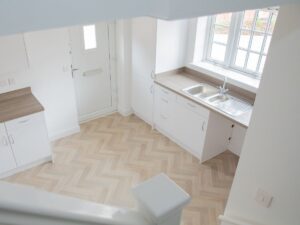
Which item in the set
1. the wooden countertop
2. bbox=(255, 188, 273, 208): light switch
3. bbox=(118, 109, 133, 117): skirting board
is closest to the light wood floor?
bbox=(118, 109, 133, 117): skirting board

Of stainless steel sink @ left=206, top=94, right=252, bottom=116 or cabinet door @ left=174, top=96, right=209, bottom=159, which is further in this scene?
cabinet door @ left=174, top=96, right=209, bottom=159

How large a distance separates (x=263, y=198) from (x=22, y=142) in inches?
Answer: 109

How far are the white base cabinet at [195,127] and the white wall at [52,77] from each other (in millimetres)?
1331

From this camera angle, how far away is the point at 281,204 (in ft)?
5.81

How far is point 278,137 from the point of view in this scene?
1.64m

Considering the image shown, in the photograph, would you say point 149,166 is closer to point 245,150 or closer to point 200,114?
point 200,114

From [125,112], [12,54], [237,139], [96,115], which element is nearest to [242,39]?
[237,139]

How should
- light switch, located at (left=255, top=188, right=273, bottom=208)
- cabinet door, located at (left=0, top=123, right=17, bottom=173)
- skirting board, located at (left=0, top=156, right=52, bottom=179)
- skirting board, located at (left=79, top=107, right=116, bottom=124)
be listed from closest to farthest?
light switch, located at (left=255, top=188, right=273, bottom=208)
cabinet door, located at (left=0, top=123, right=17, bottom=173)
skirting board, located at (left=0, top=156, right=52, bottom=179)
skirting board, located at (left=79, top=107, right=116, bottom=124)

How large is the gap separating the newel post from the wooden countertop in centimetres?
282

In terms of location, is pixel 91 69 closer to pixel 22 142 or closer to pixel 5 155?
pixel 22 142

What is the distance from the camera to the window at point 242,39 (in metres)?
3.35

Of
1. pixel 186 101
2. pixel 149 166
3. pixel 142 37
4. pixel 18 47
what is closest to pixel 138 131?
pixel 149 166

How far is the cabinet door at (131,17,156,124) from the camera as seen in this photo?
3861 mm

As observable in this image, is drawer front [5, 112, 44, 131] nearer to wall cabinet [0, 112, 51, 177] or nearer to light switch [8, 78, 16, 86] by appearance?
wall cabinet [0, 112, 51, 177]
